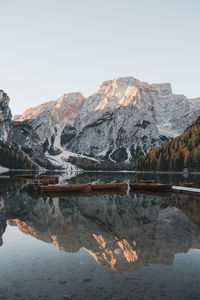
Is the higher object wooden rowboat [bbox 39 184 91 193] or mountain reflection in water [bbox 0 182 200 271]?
mountain reflection in water [bbox 0 182 200 271]

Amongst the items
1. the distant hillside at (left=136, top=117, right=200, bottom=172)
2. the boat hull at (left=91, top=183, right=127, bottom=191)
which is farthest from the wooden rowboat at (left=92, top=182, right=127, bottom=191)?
the distant hillside at (left=136, top=117, right=200, bottom=172)

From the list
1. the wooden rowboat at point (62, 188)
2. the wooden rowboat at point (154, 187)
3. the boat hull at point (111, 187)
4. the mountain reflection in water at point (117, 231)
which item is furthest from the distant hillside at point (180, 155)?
the mountain reflection in water at point (117, 231)

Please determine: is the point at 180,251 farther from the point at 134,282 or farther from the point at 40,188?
the point at 40,188

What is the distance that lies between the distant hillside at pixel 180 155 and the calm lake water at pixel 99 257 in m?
132

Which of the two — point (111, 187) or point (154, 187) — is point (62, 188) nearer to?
point (111, 187)

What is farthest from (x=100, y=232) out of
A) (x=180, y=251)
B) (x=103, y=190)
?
(x=103, y=190)

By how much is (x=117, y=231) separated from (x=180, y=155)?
143m

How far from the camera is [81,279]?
12188 mm

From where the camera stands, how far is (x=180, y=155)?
15562 cm

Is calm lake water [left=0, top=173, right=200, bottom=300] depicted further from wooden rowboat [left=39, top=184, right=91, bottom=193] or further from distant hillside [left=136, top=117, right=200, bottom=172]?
distant hillside [left=136, top=117, right=200, bottom=172]

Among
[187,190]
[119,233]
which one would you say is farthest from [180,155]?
[119,233]

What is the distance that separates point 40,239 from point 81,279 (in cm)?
827

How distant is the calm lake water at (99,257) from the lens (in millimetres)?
11055

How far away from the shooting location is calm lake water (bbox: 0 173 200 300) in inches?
435
